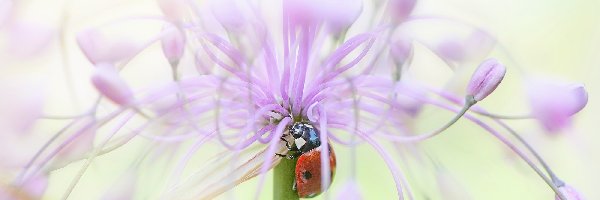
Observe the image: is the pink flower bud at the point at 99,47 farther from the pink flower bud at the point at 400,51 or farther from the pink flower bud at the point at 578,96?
the pink flower bud at the point at 578,96

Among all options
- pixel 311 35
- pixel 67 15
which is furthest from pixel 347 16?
pixel 67 15

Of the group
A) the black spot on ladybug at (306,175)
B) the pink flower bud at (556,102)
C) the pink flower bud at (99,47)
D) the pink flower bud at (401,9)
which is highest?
the pink flower bud at (99,47)

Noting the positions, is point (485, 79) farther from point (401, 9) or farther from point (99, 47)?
point (99, 47)

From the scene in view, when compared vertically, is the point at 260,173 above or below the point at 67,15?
below

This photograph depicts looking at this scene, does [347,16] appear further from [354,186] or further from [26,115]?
[26,115]

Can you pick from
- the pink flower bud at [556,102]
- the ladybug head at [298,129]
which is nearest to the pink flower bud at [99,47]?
the ladybug head at [298,129]

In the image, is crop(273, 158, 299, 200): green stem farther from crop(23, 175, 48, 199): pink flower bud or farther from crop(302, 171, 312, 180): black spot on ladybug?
crop(23, 175, 48, 199): pink flower bud
